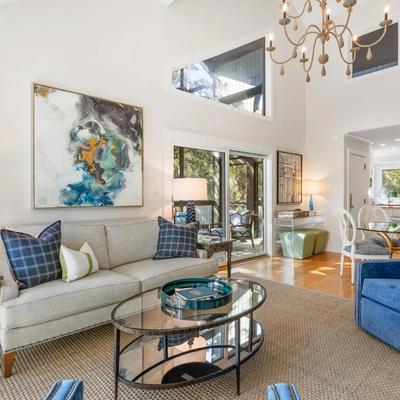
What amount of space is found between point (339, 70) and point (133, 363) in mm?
6334

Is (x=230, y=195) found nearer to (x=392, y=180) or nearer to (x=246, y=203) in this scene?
(x=246, y=203)

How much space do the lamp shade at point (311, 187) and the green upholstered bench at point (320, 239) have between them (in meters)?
0.84

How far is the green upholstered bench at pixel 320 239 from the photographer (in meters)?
5.88

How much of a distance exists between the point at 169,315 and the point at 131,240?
1.55 m

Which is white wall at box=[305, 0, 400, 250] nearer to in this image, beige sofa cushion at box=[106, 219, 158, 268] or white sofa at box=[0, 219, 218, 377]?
white sofa at box=[0, 219, 218, 377]

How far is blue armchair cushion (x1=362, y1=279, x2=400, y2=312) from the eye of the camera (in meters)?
2.22

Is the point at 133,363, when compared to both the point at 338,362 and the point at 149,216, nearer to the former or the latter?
the point at 338,362

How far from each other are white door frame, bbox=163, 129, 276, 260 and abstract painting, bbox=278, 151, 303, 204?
0.90 feet

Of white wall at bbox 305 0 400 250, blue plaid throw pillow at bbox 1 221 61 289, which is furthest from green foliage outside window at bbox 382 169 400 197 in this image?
blue plaid throw pillow at bbox 1 221 61 289

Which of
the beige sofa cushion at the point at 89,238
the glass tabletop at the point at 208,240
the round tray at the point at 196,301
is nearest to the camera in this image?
the round tray at the point at 196,301

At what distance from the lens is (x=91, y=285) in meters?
2.41

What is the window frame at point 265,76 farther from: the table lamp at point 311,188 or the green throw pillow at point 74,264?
the green throw pillow at point 74,264

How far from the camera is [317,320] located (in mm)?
2840

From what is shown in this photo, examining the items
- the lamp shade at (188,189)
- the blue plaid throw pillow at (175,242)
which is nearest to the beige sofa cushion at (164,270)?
the blue plaid throw pillow at (175,242)
